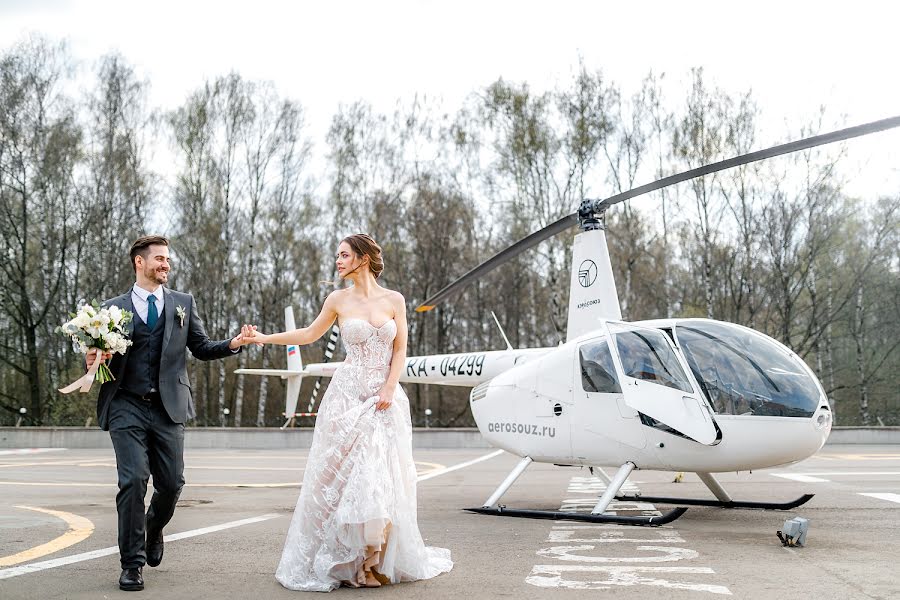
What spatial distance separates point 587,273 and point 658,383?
82.7 inches

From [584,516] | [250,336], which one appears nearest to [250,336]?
[250,336]

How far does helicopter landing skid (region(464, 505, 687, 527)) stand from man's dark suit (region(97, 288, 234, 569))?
13.1ft

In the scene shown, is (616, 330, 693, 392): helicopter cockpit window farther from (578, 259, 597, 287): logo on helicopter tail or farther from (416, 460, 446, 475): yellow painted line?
(416, 460, 446, 475): yellow painted line

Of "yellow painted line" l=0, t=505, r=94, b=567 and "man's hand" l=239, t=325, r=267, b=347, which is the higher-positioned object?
"man's hand" l=239, t=325, r=267, b=347

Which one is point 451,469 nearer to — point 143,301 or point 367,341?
point 367,341

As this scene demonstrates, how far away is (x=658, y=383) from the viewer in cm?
781

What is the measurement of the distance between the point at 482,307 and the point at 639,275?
8120mm

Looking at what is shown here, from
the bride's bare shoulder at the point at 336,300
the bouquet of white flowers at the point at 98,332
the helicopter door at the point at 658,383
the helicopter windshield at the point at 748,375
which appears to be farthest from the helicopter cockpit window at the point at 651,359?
the bouquet of white flowers at the point at 98,332

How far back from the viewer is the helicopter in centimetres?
745

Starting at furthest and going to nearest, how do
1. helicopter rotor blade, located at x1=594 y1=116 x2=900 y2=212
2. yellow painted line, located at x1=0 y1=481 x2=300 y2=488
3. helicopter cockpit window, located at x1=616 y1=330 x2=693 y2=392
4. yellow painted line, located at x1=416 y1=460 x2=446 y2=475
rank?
yellow painted line, located at x1=416 y1=460 x2=446 y2=475 < yellow painted line, located at x1=0 y1=481 x2=300 y2=488 < helicopter cockpit window, located at x1=616 y1=330 x2=693 y2=392 < helicopter rotor blade, located at x1=594 y1=116 x2=900 y2=212

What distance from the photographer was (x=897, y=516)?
328 inches

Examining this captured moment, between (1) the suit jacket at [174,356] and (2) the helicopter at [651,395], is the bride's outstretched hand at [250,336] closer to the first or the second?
(1) the suit jacket at [174,356]

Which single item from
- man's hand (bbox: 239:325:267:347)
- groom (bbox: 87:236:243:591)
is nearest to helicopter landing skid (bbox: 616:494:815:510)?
man's hand (bbox: 239:325:267:347)

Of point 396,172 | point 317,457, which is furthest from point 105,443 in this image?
point 317,457
